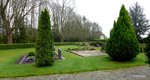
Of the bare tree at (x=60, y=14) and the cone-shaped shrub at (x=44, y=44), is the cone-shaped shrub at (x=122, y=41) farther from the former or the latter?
the bare tree at (x=60, y=14)

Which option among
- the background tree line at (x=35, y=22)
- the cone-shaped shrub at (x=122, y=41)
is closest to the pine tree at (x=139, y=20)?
the cone-shaped shrub at (x=122, y=41)

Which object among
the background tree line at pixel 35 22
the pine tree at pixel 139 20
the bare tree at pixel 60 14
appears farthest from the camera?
the bare tree at pixel 60 14

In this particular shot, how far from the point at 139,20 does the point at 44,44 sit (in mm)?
16404

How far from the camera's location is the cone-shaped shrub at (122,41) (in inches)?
437

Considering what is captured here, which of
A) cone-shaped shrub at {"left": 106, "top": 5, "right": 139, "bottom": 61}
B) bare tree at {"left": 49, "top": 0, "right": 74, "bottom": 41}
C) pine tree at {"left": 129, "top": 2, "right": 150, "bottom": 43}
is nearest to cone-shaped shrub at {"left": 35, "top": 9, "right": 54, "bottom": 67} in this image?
cone-shaped shrub at {"left": 106, "top": 5, "right": 139, "bottom": 61}

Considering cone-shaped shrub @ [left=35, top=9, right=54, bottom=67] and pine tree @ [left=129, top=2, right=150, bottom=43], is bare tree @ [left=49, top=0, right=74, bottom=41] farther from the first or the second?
cone-shaped shrub @ [left=35, top=9, right=54, bottom=67]

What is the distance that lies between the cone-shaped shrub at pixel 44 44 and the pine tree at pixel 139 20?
1504 centimetres

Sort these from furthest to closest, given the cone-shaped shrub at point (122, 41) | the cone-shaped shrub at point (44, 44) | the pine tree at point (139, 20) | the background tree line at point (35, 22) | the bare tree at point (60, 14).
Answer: the bare tree at point (60, 14) → the background tree line at point (35, 22) → the pine tree at point (139, 20) → the cone-shaped shrub at point (122, 41) → the cone-shaped shrub at point (44, 44)

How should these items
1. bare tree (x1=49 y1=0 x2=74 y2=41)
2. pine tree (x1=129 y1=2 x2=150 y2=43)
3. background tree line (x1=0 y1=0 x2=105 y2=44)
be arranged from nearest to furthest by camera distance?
pine tree (x1=129 y1=2 x2=150 y2=43) → background tree line (x1=0 y1=0 x2=105 y2=44) → bare tree (x1=49 y1=0 x2=74 y2=41)

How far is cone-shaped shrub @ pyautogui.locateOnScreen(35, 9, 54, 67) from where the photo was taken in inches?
396

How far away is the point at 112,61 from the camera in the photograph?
11.5 m

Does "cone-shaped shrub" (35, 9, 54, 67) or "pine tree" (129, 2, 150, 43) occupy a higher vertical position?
"pine tree" (129, 2, 150, 43)

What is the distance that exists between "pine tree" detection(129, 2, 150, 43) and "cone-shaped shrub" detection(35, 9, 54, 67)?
15.0m

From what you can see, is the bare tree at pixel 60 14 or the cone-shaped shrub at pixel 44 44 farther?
the bare tree at pixel 60 14
